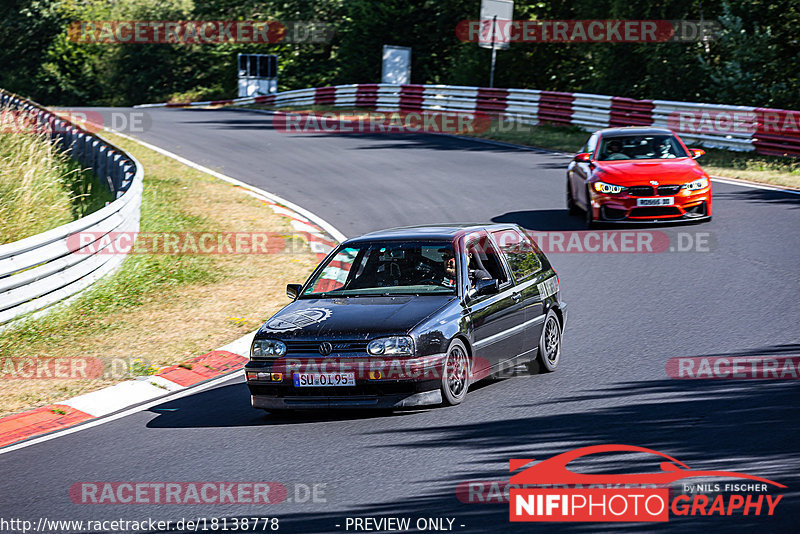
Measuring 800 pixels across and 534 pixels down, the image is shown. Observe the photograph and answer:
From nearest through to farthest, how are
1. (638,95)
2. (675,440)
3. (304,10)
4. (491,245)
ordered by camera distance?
(675,440) < (491,245) < (638,95) < (304,10)

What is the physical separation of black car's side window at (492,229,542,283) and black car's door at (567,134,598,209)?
7077mm

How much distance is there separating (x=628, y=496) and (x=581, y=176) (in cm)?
1191

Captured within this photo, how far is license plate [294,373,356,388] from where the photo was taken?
8125 millimetres

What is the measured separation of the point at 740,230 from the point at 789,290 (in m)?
4.13

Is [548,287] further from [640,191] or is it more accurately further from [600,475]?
[640,191]

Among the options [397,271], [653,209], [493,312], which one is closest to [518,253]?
[493,312]

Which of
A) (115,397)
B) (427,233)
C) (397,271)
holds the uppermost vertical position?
(427,233)

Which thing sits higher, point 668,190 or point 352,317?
point 668,190

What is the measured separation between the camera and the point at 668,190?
53.9 feet

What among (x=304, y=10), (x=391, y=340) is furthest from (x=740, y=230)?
(x=304, y=10)

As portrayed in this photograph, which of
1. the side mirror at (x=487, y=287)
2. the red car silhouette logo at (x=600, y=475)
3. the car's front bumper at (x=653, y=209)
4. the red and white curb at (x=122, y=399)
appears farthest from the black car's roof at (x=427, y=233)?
the car's front bumper at (x=653, y=209)

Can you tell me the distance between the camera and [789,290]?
40.0 feet

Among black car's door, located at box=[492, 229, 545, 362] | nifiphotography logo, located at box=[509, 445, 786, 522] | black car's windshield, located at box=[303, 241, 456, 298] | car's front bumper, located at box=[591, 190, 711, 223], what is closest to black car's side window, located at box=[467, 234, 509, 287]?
black car's door, located at box=[492, 229, 545, 362]

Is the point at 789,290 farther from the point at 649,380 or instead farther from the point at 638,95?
the point at 638,95
